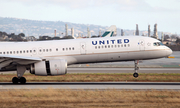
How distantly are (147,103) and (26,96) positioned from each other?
30.5 ft

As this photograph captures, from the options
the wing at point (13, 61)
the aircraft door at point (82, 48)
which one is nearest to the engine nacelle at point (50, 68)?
the wing at point (13, 61)

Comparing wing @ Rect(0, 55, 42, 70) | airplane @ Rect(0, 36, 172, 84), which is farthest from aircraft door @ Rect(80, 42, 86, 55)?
wing @ Rect(0, 55, 42, 70)

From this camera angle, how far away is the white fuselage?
29.1 metres

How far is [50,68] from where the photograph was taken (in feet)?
87.6

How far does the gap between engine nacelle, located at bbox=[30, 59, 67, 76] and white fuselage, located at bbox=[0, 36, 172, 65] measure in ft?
7.10

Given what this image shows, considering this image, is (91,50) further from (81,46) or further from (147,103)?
(147,103)

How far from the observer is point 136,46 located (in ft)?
97.1

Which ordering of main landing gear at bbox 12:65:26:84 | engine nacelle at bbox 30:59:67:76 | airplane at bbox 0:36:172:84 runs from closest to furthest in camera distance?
engine nacelle at bbox 30:59:67:76
main landing gear at bbox 12:65:26:84
airplane at bbox 0:36:172:84

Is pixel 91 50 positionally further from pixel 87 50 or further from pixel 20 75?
pixel 20 75

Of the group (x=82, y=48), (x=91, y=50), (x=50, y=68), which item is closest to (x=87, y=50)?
(x=91, y=50)

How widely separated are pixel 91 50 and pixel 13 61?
8.51 m

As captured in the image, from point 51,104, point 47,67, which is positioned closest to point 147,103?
point 51,104

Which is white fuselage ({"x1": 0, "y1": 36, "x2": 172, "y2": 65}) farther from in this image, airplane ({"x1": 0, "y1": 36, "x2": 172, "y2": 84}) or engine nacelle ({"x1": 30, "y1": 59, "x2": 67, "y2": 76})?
engine nacelle ({"x1": 30, "y1": 59, "x2": 67, "y2": 76})

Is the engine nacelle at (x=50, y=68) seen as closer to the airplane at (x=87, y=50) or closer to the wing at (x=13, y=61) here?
the wing at (x=13, y=61)
